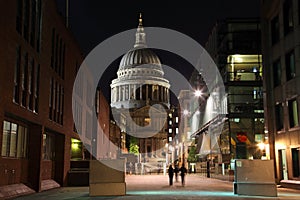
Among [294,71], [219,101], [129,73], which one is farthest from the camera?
[129,73]

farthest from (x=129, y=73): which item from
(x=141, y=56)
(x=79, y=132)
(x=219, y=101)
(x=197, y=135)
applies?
(x=79, y=132)

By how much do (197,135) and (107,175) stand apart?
60388mm

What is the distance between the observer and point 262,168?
2320 centimetres

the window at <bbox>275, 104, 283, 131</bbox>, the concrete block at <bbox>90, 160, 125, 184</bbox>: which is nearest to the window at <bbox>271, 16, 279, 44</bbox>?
the window at <bbox>275, 104, 283, 131</bbox>

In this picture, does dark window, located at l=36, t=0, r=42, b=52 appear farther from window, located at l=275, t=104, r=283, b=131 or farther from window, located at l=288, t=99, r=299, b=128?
window, located at l=275, t=104, r=283, b=131

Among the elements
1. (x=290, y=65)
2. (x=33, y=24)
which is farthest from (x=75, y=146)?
→ (x=290, y=65)

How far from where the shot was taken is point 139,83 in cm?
16475

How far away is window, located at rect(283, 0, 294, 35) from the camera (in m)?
31.5

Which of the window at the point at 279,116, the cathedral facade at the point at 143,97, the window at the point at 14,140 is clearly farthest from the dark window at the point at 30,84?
the cathedral facade at the point at 143,97

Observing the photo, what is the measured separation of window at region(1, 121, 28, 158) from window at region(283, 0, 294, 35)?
2078cm

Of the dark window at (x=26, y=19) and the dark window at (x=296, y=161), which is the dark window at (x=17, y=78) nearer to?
the dark window at (x=26, y=19)

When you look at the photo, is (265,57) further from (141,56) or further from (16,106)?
(141,56)

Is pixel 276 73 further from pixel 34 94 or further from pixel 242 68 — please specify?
pixel 34 94

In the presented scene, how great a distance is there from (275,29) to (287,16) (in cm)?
319
